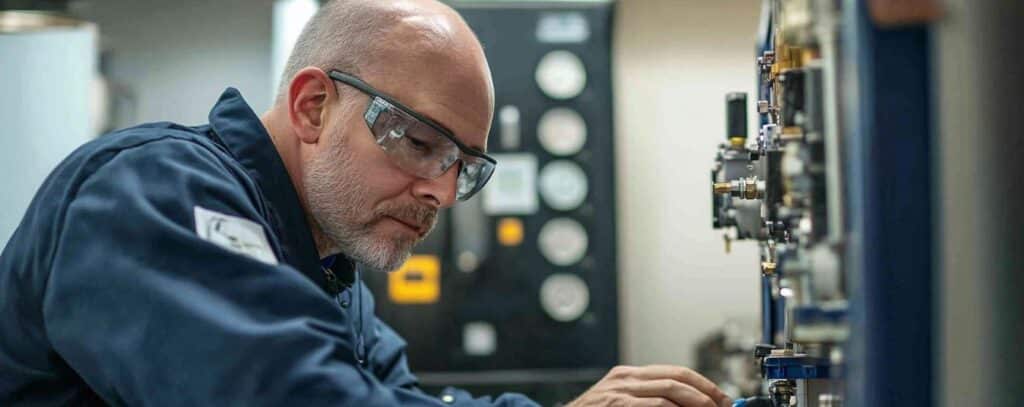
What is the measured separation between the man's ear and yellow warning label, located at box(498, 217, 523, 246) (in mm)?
2806

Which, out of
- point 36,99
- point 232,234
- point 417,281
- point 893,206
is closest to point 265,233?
point 232,234

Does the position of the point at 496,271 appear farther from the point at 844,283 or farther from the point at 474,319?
the point at 844,283

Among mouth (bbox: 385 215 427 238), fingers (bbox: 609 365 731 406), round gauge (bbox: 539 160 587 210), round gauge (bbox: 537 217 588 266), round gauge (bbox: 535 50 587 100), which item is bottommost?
round gauge (bbox: 537 217 588 266)

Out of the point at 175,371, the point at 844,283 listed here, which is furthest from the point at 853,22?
the point at 175,371

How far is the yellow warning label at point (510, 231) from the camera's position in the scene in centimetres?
429

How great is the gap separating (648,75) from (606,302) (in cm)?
107

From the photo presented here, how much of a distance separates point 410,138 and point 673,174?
135 inches

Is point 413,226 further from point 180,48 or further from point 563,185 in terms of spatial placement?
point 180,48

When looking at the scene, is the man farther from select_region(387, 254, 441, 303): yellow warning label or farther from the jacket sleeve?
select_region(387, 254, 441, 303): yellow warning label

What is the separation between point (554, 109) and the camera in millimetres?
4293

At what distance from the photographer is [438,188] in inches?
56.9

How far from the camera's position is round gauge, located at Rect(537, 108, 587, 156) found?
4293 millimetres

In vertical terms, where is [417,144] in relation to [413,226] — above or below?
above

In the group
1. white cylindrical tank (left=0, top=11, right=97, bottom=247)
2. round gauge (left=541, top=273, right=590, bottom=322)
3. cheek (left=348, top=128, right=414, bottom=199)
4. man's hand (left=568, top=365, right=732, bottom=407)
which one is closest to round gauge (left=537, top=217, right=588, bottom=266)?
round gauge (left=541, top=273, right=590, bottom=322)
